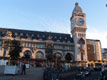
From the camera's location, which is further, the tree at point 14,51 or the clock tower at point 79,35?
the clock tower at point 79,35

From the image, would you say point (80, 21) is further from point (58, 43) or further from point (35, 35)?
point (35, 35)

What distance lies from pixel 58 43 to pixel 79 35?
14389mm

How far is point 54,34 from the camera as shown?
7081cm

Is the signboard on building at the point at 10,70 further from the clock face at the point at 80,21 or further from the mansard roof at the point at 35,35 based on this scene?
the clock face at the point at 80,21

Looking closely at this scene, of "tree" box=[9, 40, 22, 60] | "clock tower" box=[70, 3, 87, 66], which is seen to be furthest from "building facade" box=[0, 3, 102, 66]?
"tree" box=[9, 40, 22, 60]

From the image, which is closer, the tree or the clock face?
the tree

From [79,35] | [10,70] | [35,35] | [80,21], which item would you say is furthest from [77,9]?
[10,70]

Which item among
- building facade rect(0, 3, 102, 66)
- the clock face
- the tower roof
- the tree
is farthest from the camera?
the tower roof

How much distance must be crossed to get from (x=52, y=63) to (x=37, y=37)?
18.2m

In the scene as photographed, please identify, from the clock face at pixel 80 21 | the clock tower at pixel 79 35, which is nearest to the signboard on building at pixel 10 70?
the clock tower at pixel 79 35

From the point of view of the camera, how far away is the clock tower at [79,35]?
2383 inches

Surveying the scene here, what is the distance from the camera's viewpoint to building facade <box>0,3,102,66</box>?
56.1m

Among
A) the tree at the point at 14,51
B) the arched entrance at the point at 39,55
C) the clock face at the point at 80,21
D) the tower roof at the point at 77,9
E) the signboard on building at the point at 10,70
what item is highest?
the tower roof at the point at 77,9

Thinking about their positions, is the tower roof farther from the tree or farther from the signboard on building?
the signboard on building
